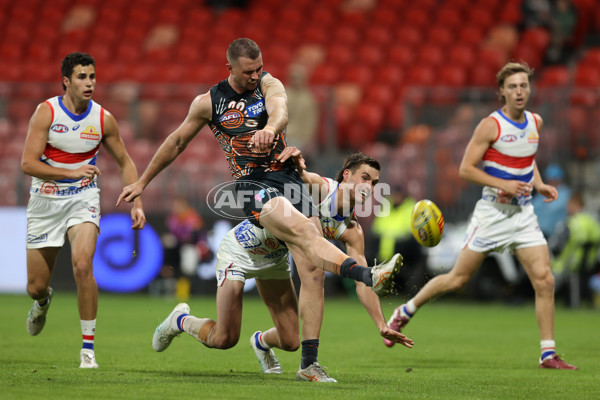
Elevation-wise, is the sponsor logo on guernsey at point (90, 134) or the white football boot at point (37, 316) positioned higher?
the sponsor logo on guernsey at point (90, 134)

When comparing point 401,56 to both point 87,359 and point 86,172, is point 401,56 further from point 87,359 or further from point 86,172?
point 87,359

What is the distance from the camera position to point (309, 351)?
658 centimetres

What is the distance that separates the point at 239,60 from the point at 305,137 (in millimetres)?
9975

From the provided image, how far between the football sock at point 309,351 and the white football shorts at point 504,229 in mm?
2648

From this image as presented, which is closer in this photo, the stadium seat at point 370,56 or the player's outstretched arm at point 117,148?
the player's outstretched arm at point 117,148

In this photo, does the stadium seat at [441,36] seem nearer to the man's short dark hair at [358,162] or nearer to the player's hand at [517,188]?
the player's hand at [517,188]

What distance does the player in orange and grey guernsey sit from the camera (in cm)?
632

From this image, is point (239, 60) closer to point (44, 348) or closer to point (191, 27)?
point (44, 348)

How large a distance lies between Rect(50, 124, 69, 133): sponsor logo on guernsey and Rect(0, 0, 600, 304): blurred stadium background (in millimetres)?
8481

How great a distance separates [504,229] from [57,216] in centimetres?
392

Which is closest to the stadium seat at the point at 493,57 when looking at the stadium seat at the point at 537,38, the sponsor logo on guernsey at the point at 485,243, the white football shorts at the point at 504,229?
the stadium seat at the point at 537,38

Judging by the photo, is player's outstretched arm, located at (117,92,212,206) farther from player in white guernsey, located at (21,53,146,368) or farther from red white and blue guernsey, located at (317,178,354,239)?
red white and blue guernsey, located at (317,178,354,239)

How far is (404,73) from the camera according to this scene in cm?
2072

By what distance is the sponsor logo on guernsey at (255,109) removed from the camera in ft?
22.7
